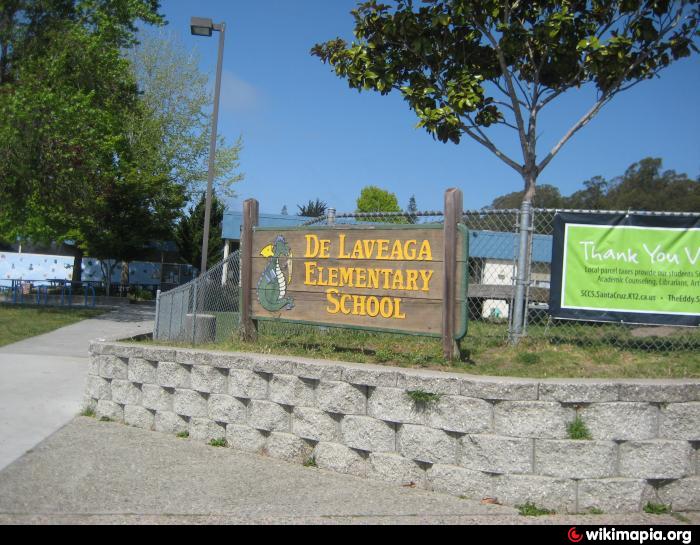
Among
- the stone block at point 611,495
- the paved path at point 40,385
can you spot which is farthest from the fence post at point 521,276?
the paved path at point 40,385

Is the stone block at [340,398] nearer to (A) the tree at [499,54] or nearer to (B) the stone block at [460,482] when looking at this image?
(B) the stone block at [460,482]

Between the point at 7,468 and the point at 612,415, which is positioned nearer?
the point at 612,415

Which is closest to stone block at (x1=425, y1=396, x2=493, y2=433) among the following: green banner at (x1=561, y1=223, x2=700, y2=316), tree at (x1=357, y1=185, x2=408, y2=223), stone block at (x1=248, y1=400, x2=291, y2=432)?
stone block at (x1=248, y1=400, x2=291, y2=432)

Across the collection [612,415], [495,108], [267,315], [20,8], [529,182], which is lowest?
[612,415]

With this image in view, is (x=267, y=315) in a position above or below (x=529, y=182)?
below

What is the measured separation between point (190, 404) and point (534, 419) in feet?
10.7

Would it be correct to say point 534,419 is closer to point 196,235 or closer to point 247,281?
point 247,281

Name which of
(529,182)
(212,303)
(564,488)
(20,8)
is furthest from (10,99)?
(564,488)

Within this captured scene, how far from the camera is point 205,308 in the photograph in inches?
334

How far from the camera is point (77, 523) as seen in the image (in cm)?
437

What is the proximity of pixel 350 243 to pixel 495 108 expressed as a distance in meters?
5.58
